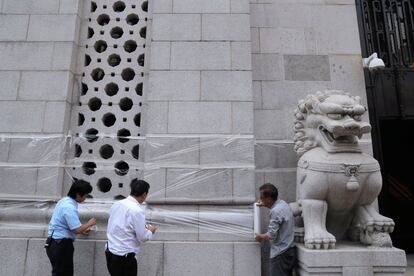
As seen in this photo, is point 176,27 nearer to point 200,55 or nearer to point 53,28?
point 200,55

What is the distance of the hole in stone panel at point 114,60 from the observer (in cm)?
630

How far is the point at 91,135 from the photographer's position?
5.77 metres

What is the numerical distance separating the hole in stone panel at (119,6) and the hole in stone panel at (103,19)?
257 millimetres

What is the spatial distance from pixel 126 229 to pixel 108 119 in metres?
2.79

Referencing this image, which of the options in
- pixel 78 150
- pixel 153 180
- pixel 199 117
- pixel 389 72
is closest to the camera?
pixel 153 180

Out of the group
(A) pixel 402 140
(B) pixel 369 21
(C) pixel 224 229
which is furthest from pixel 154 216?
(A) pixel 402 140

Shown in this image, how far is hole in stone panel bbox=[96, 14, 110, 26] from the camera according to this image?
6514 mm

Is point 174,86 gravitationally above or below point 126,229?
above

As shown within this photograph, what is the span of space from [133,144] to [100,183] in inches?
34.0

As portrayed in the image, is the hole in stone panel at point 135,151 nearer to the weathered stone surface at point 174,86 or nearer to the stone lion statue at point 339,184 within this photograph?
the weathered stone surface at point 174,86

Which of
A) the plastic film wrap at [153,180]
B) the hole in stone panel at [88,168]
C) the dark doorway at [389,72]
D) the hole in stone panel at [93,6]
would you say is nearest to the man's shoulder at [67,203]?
the plastic film wrap at [153,180]

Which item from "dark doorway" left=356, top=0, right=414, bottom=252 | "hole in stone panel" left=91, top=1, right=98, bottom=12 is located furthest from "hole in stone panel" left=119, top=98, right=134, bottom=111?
"dark doorway" left=356, top=0, right=414, bottom=252

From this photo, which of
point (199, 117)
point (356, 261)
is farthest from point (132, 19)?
point (356, 261)

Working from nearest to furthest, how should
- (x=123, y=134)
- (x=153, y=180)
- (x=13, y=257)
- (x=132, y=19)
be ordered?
1. (x=13, y=257)
2. (x=153, y=180)
3. (x=123, y=134)
4. (x=132, y=19)
